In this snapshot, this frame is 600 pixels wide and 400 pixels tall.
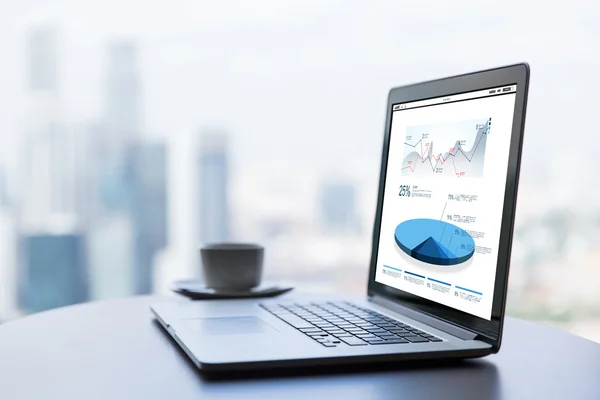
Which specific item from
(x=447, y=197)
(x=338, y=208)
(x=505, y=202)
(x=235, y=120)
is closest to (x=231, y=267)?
(x=447, y=197)

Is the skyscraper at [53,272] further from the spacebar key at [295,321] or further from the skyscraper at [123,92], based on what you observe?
the spacebar key at [295,321]

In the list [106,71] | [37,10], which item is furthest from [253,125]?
[37,10]

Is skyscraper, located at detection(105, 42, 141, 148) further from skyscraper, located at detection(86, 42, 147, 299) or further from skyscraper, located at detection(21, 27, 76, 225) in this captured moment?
skyscraper, located at detection(21, 27, 76, 225)

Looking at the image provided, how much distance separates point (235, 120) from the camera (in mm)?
3471

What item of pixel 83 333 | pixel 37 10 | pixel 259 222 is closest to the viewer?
pixel 83 333

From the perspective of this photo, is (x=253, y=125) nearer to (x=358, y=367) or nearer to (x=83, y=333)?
(x=83, y=333)

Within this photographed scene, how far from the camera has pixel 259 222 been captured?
11.7 feet

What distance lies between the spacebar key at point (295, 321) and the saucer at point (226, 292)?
236 mm

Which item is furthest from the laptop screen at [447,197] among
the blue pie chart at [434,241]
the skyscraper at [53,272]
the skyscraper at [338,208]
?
the skyscraper at [53,272]

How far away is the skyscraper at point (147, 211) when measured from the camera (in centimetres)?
361

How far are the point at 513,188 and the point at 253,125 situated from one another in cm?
273

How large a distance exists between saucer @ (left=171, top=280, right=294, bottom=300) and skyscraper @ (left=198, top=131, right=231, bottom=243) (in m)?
2.32

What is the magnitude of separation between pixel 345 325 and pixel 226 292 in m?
0.39

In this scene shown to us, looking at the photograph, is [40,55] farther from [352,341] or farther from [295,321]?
[352,341]
